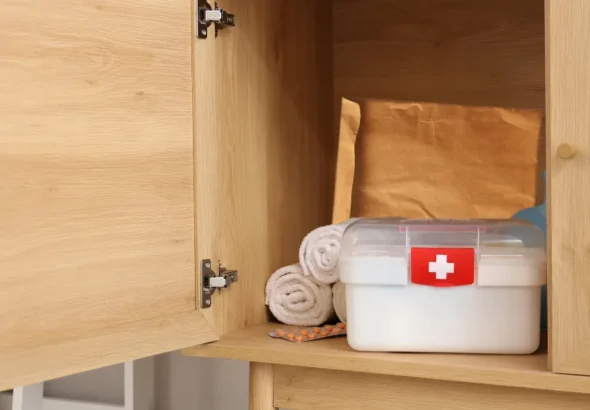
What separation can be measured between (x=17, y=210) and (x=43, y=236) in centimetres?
4

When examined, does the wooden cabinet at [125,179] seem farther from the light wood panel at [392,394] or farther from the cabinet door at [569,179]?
the cabinet door at [569,179]

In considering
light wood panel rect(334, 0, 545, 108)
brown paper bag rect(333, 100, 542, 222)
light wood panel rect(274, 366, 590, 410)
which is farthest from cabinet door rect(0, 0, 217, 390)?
light wood panel rect(334, 0, 545, 108)

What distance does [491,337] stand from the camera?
3.03 feet

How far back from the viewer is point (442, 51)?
1373 mm

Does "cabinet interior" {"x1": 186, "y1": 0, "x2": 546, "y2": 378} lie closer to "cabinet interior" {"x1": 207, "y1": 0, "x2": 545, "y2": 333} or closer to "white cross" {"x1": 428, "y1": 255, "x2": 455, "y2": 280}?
"cabinet interior" {"x1": 207, "y1": 0, "x2": 545, "y2": 333}

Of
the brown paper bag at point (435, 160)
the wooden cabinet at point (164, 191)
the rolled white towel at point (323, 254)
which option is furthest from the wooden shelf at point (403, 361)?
the brown paper bag at point (435, 160)

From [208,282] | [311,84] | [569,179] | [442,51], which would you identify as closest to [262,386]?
[208,282]

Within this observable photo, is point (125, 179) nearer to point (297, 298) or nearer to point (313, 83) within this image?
point (297, 298)

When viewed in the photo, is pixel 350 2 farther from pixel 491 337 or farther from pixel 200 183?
pixel 491 337

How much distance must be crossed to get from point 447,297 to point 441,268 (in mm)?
36

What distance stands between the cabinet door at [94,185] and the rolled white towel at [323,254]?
7.6 inches

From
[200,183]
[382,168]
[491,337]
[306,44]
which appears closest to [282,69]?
[306,44]

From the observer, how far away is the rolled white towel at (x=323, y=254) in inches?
43.8

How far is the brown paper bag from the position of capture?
4.10 feet
